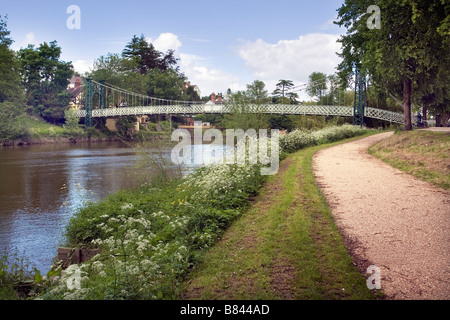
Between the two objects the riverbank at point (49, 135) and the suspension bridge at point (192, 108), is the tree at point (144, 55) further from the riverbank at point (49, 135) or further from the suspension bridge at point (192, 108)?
the riverbank at point (49, 135)

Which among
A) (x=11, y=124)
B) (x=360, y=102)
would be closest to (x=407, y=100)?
(x=360, y=102)

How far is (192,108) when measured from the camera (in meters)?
55.3

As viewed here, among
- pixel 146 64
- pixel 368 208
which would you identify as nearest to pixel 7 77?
pixel 146 64

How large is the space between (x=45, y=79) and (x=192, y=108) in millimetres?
25402

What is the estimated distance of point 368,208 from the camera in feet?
26.0

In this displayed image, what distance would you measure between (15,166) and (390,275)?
24.8 meters

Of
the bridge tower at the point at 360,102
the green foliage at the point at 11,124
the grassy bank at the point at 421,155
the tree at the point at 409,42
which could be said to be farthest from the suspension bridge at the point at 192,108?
the grassy bank at the point at 421,155

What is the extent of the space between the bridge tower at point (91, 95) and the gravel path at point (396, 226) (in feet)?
182

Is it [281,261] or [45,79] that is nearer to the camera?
[281,261]

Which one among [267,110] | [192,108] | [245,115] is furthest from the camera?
[192,108]

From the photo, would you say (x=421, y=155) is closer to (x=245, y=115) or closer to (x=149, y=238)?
(x=149, y=238)

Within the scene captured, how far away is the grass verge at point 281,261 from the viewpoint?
4.60 metres
